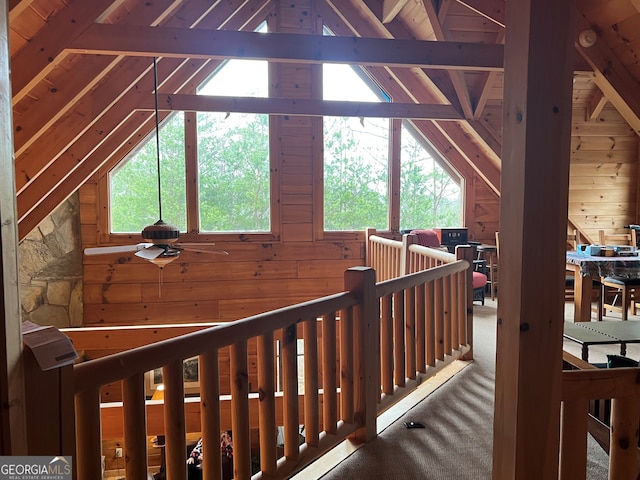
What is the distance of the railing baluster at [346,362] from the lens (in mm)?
2201

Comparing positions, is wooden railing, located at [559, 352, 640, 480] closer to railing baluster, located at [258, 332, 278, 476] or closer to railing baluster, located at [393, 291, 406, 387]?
railing baluster, located at [258, 332, 278, 476]

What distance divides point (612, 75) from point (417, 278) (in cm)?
260

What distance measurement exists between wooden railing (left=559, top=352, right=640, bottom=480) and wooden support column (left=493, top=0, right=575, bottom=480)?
0.23 metres

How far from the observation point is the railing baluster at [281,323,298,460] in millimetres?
1885

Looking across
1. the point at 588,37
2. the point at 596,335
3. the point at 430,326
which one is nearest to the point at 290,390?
the point at 430,326

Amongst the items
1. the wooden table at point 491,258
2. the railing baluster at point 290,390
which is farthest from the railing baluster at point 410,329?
the wooden table at point 491,258

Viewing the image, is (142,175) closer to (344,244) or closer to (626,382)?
(344,244)

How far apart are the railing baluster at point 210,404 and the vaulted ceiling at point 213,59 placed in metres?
1.82

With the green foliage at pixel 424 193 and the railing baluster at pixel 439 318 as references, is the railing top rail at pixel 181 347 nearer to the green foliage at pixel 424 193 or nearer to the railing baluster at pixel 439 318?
the railing baluster at pixel 439 318

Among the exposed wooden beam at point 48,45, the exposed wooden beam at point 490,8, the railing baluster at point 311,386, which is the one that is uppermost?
the exposed wooden beam at point 490,8

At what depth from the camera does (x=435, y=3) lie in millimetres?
4336

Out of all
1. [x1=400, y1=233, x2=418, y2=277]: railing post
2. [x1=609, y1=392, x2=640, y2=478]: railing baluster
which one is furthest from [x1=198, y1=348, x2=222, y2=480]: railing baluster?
[x1=400, y1=233, x2=418, y2=277]: railing post

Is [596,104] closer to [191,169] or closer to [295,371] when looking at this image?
[191,169]

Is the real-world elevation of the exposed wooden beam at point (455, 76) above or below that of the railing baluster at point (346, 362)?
above
